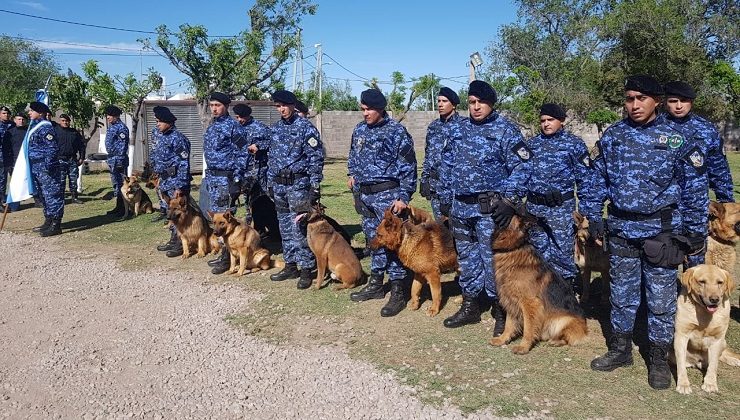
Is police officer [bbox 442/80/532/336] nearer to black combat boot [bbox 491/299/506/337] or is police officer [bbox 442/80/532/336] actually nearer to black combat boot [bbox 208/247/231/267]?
black combat boot [bbox 491/299/506/337]

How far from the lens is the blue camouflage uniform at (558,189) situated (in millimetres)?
5730

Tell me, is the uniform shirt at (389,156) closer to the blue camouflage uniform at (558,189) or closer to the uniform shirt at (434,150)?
the blue camouflage uniform at (558,189)

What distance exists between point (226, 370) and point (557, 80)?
1234 inches

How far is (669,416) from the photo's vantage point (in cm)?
370

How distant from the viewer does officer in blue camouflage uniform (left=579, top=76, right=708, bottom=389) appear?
397 cm

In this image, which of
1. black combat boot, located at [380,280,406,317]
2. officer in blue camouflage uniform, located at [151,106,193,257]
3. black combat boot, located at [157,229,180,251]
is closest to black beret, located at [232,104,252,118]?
officer in blue camouflage uniform, located at [151,106,193,257]

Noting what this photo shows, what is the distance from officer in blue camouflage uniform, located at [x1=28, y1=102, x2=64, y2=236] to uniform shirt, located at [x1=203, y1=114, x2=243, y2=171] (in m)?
4.28

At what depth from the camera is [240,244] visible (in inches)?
309

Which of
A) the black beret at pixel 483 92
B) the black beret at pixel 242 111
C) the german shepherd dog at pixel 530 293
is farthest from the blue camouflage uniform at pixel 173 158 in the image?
the german shepherd dog at pixel 530 293

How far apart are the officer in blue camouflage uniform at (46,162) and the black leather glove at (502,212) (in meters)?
8.97

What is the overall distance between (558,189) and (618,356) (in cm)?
184

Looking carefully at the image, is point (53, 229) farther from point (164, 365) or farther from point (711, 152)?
point (711, 152)

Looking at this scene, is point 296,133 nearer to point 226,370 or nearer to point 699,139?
point 226,370

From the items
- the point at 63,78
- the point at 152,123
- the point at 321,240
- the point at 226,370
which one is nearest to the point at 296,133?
the point at 321,240
